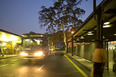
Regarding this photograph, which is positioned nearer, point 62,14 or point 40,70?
point 40,70

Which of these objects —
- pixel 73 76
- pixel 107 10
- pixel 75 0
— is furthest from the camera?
pixel 75 0

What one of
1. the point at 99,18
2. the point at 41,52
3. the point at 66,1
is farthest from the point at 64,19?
the point at 99,18

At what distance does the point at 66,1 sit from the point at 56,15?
15.1ft

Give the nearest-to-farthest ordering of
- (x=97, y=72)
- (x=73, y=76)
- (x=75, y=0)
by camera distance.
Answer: (x=97, y=72) → (x=73, y=76) → (x=75, y=0)

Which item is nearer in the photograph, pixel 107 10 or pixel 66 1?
pixel 107 10

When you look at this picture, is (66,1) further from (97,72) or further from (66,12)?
(97,72)

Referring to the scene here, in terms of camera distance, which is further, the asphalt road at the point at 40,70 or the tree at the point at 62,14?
the tree at the point at 62,14

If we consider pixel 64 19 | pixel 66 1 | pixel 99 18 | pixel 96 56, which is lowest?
pixel 96 56

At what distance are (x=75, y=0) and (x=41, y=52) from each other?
27.4m

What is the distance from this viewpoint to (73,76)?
9078mm

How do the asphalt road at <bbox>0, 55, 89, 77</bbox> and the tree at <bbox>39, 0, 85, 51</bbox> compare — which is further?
the tree at <bbox>39, 0, 85, 51</bbox>

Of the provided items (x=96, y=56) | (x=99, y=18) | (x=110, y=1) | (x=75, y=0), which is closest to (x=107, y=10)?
(x=99, y=18)

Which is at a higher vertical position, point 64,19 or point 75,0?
point 75,0

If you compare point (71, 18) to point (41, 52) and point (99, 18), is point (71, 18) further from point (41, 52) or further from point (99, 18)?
point (99, 18)
